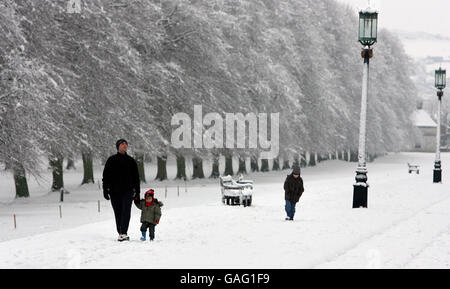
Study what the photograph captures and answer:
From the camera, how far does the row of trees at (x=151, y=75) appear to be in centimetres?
2094

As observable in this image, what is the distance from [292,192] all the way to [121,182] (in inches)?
233

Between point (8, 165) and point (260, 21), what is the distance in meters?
24.3

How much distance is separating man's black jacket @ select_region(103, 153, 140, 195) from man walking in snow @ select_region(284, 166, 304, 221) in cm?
567

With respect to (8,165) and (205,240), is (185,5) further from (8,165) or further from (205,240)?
(205,240)

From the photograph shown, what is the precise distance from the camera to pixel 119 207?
11680 millimetres

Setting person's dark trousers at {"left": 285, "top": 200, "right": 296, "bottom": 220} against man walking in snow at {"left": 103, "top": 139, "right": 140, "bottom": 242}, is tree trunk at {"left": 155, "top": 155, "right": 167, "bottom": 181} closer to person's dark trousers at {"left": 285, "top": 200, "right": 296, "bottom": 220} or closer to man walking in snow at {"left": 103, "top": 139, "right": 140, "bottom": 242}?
person's dark trousers at {"left": 285, "top": 200, "right": 296, "bottom": 220}

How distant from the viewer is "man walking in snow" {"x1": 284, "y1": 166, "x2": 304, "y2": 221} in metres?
16.3

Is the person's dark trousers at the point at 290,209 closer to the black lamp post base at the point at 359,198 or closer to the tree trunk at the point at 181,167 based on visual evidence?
the black lamp post base at the point at 359,198

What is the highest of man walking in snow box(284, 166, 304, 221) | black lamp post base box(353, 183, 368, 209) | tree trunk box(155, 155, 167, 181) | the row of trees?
the row of trees

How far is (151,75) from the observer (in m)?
31.3

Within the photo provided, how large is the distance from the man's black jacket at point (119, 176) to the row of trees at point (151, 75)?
9.59 m

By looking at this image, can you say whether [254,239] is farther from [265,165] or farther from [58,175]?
[265,165]

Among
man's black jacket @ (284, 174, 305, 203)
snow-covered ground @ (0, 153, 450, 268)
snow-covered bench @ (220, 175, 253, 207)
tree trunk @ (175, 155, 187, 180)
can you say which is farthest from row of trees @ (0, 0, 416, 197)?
man's black jacket @ (284, 174, 305, 203)
